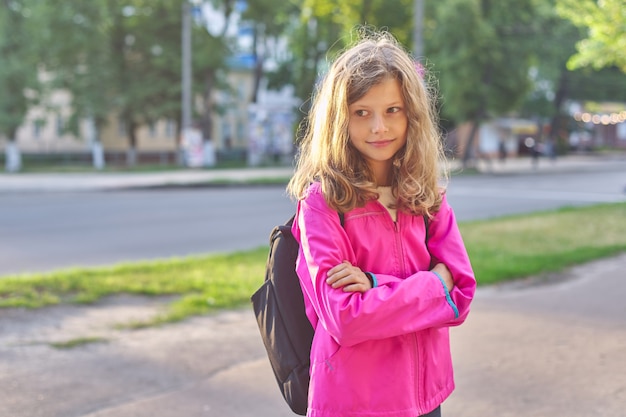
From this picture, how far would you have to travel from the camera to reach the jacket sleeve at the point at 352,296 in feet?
6.29

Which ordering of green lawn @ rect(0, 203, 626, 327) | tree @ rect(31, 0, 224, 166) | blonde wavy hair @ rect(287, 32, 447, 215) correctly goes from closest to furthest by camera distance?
blonde wavy hair @ rect(287, 32, 447, 215)
green lawn @ rect(0, 203, 626, 327)
tree @ rect(31, 0, 224, 166)

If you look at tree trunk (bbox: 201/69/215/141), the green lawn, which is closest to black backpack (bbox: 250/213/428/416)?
the green lawn

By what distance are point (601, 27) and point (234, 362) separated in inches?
435

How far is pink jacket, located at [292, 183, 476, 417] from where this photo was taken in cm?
194

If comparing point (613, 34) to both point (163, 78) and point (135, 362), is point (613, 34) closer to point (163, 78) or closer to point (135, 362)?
point (135, 362)

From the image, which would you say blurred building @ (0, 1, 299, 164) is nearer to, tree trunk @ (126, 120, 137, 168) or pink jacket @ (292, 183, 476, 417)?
tree trunk @ (126, 120, 137, 168)

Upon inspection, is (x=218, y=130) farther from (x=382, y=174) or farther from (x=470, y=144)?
(x=382, y=174)

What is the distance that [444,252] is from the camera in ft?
7.09

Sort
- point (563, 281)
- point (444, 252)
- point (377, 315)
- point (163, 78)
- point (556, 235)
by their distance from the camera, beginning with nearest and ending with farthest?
1. point (377, 315)
2. point (444, 252)
3. point (563, 281)
4. point (556, 235)
5. point (163, 78)

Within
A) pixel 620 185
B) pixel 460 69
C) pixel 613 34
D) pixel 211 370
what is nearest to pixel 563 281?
pixel 211 370

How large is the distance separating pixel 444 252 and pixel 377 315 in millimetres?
367

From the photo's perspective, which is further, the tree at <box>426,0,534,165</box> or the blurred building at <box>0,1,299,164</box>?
the blurred building at <box>0,1,299,164</box>

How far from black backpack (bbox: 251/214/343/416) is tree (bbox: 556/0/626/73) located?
12051 millimetres

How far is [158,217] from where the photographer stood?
1401 cm
